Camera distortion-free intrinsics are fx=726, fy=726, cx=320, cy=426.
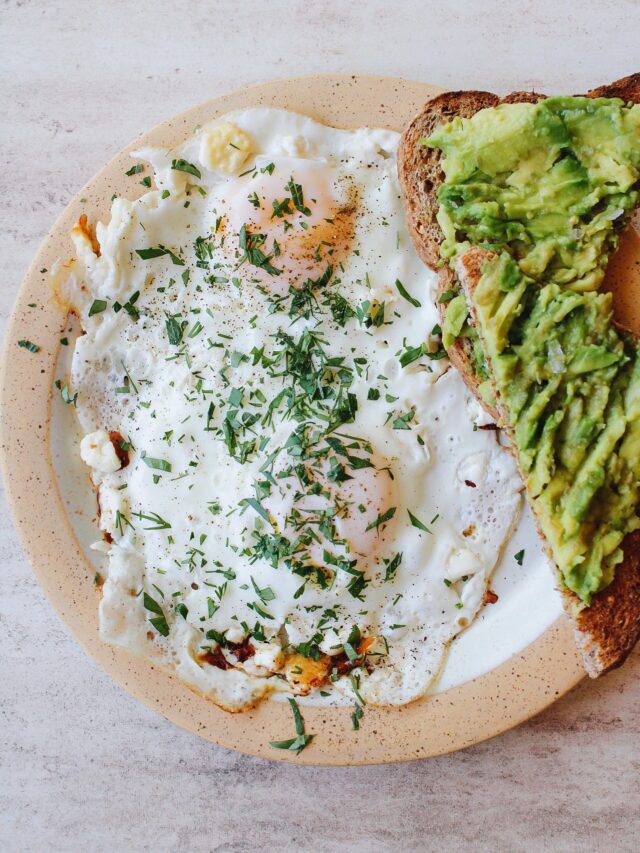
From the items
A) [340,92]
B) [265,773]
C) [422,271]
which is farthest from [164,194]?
[265,773]

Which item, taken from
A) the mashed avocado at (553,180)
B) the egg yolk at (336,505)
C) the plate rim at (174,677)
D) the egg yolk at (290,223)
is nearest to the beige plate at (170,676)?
the plate rim at (174,677)

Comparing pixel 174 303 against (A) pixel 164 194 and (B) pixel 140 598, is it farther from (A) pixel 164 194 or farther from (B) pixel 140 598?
(B) pixel 140 598

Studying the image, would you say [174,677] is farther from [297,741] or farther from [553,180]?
[553,180]

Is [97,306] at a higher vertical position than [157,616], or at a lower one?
higher

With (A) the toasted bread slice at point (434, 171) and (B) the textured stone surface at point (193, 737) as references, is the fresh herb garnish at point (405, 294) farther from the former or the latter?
(B) the textured stone surface at point (193, 737)

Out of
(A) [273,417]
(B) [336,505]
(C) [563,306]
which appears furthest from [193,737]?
(C) [563,306]

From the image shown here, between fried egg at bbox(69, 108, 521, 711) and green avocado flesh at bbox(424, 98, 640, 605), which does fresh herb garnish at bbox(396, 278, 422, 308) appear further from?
green avocado flesh at bbox(424, 98, 640, 605)
